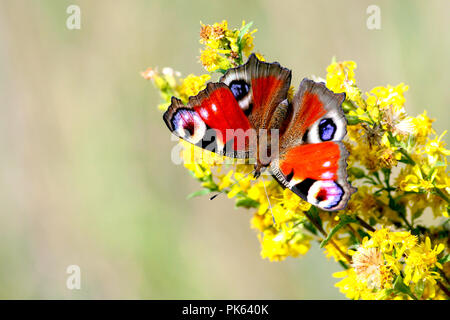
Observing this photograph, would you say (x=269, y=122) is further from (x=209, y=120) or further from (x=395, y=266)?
(x=395, y=266)

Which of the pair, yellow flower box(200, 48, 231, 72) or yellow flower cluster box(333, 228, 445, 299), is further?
yellow flower box(200, 48, 231, 72)

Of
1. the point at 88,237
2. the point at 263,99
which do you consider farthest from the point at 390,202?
the point at 88,237

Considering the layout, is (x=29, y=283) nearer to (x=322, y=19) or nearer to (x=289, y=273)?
(x=289, y=273)

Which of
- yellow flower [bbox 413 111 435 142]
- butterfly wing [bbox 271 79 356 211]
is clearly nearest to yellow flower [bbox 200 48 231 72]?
butterfly wing [bbox 271 79 356 211]

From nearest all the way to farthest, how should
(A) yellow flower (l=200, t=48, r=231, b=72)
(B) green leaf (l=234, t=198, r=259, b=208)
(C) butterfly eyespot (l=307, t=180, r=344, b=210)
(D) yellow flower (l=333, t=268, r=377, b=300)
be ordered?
1. (C) butterfly eyespot (l=307, t=180, r=344, b=210)
2. (D) yellow flower (l=333, t=268, r=377, b=300)
3. (A) yellow flower (l=200, t=48, r=231, b=72)
4. (B) green leaf (l=234, t=198, r=259, b=208)

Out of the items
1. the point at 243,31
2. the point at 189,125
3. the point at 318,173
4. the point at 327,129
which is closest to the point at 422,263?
the point at 318,173

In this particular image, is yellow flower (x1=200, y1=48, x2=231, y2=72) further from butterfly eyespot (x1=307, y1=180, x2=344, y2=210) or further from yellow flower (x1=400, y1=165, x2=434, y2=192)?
yellow flower (x1=400, y1=165, x2=434, y2=192)

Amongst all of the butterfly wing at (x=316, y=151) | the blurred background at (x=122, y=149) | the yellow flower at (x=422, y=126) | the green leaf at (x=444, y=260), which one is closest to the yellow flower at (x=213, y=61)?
the butterfly wing at (x=316, y=151)
